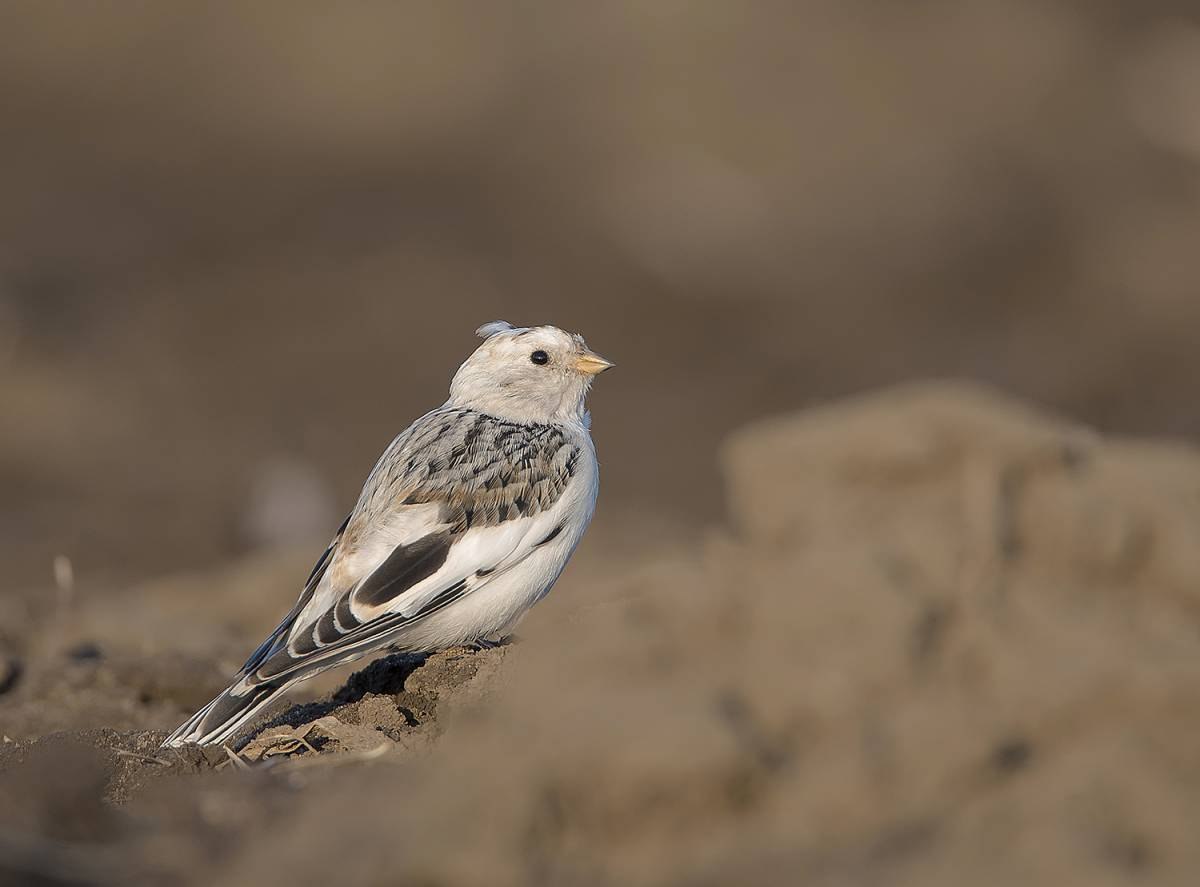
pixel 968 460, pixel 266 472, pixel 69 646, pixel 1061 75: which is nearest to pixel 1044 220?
pixel 1061 75

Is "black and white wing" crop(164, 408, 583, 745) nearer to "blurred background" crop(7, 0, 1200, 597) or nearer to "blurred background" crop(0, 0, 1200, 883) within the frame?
"blurred background" crop(0, 0, 1200, 883)

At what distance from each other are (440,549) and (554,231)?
1469 centimetres

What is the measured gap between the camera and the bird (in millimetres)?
5609

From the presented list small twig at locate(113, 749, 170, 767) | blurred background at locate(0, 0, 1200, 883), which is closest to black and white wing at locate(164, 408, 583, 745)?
small twig at locate(113, 749, 170, 767)

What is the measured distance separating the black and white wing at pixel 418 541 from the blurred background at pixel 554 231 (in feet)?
14.3

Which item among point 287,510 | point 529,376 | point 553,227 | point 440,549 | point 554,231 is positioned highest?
point 553,227

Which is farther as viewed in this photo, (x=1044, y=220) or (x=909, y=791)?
(x=1044, y=220)

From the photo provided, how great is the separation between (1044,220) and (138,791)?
62.2ft

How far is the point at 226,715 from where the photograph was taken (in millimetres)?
5352

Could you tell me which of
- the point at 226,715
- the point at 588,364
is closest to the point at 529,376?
the point at 588,364

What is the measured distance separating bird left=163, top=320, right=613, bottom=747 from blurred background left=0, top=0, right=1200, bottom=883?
4.30m

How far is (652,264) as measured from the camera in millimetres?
19875

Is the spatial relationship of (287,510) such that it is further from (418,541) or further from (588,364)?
(418,541)

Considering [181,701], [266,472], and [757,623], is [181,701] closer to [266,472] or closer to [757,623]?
[757,623]
